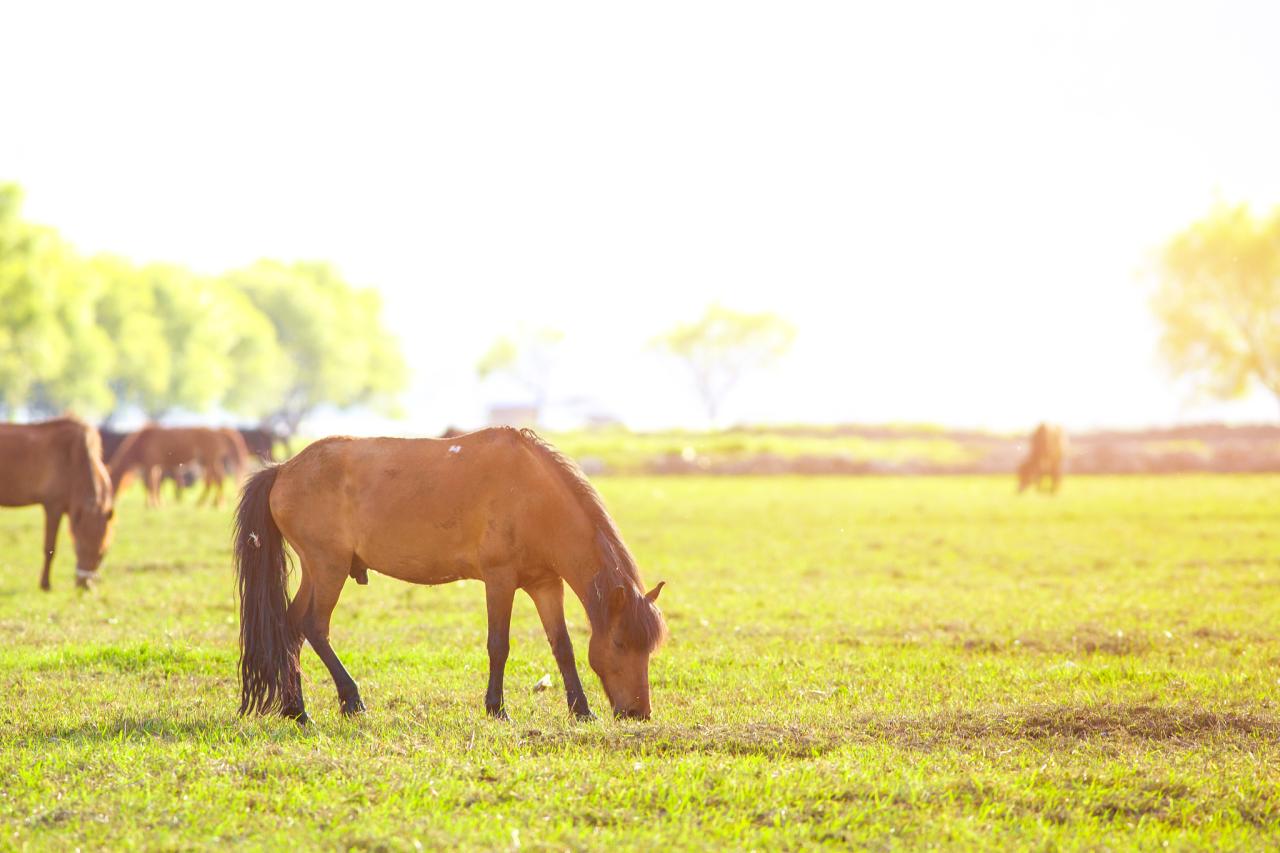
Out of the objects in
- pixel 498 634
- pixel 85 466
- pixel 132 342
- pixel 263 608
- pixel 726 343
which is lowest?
pixel 498 634

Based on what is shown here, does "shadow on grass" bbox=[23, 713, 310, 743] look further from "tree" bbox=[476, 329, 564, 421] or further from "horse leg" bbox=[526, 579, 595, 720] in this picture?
"tree" bbox=[476, 329, 564, 421]

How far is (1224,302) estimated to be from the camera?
7144 cm

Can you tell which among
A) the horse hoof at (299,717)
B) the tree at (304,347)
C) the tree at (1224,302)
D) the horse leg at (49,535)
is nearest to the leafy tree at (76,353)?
the tree at (304,347)

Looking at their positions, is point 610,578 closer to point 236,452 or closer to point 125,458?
point 125,458

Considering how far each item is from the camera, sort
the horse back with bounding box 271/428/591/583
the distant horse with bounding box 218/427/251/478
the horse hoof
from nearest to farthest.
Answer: the horse hoof → the horse back with bounding box 271/428/591/583 → the distant horse with bounding box 218/427/251/478

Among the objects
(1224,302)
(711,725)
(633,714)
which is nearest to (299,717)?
(633,714)

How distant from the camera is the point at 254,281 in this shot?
97812 mm

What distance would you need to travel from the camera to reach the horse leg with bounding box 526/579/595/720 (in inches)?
343

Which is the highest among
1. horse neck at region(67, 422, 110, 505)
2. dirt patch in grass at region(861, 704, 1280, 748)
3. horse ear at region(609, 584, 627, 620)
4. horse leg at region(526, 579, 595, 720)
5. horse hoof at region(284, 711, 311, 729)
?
horse neck at region(67, 422, 110, 505)

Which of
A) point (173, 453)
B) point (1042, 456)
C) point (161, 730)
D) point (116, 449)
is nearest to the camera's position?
point (161, 730)

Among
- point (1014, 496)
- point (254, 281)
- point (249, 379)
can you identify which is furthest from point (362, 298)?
point (1014, 496)

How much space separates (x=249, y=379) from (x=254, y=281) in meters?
12.3

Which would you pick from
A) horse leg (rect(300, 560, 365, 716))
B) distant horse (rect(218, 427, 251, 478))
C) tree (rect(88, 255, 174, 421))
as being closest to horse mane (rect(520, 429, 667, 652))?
horse leg (rect(300, 560, 365, 716))

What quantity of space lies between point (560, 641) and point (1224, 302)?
72.0 m
